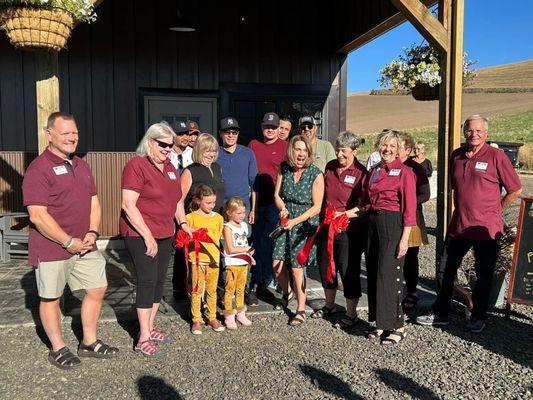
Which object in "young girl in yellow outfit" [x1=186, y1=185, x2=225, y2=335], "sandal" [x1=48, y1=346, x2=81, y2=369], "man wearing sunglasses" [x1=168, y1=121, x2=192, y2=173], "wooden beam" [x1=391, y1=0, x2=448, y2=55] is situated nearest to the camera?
"sandal" [x1=48, y1=346, x2=81, y2=369]

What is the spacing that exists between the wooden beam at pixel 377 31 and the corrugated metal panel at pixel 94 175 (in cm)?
363

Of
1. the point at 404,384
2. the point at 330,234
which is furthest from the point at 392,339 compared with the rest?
the point at 330,234

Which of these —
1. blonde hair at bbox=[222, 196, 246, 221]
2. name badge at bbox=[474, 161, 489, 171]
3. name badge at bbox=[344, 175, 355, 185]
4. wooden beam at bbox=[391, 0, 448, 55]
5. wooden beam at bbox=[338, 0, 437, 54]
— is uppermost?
wooden beam at bbox=[338, 0, 437, 54]

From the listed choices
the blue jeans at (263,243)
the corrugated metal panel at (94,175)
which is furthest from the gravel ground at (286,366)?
the corrugated metal panel at (94,175)

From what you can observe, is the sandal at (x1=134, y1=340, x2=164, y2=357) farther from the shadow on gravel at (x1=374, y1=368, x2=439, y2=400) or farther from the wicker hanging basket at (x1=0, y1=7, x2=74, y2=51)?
the wicker hanging basket at (x1=0, y1=7, x2=74, y2=51)

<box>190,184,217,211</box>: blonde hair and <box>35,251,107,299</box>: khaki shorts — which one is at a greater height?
<box>190,184,217,211</box>: blonde hair

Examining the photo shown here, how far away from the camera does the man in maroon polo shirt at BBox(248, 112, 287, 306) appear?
476 centimetres

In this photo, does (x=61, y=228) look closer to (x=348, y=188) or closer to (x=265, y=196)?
(x=265, y=196)

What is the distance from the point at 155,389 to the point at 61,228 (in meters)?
1.16

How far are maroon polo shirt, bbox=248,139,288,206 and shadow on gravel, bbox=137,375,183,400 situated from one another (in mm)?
1974

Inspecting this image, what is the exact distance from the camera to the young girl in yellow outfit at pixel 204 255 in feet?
13.3

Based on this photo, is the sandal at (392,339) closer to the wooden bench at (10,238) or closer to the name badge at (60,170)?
the name badge at (60,170)

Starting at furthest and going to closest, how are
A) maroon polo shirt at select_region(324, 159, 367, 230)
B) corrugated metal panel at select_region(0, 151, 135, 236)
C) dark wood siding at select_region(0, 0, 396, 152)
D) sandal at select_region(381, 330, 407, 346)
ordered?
dark wood siding at select_region(0, 0, 396, 152) → corrugated metal panel at select_region(0, 151, 135, 236) → maroon polo shirt at select_region(324, 159, 367, 230) → sandal at select_region(381, 330, 407, 346)

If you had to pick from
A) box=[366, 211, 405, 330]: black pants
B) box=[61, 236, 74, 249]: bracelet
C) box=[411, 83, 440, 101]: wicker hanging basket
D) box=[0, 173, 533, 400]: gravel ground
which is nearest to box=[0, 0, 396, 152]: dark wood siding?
box=[411, 83, 440, 101]: wicker hanging basket
